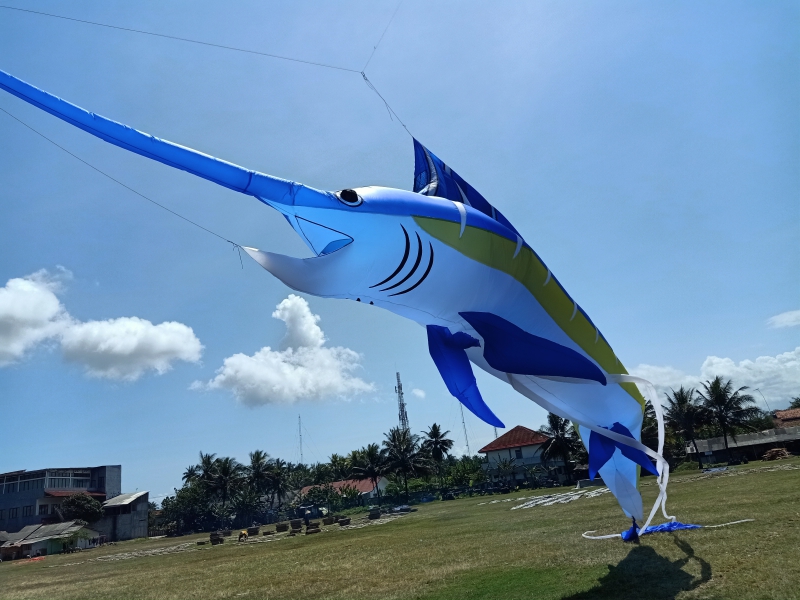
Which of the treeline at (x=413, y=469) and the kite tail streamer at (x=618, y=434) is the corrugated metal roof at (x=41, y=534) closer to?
the treeline at (x=413, y=469)

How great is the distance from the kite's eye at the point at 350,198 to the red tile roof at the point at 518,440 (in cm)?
5195

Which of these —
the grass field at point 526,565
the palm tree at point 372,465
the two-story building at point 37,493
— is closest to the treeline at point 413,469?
the palm tree at point 372,465

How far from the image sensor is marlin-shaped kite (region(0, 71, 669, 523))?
6.13m

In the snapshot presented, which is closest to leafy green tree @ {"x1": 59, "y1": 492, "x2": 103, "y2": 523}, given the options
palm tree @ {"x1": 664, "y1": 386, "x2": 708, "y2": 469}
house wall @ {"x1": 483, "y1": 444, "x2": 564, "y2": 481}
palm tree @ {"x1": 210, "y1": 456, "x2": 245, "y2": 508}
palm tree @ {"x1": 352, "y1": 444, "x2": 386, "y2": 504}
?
palm tree @ {"x1": 210, "y1": 456, "x2": 245, "y2": 508}

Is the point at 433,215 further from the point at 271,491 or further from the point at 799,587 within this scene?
the point at 271,491

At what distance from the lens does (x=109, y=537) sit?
177ft

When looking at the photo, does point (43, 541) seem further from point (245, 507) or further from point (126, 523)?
point (245, 507)

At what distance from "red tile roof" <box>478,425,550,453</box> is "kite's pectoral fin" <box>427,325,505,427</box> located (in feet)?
162

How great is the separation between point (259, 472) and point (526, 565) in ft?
168

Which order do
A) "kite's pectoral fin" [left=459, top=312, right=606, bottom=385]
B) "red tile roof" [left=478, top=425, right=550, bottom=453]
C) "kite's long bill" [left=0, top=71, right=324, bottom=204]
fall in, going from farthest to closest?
"red tile roof" [left=478, top=425, right=550, bottom=453] → "kite's pectoral fin" [left=459, top=312, right=606, bottom=385] → "kite's long bill" [left=0, top=71, right=324, bottom=204]

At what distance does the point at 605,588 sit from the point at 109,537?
5869 cm

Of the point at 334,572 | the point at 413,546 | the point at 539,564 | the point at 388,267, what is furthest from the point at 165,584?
the point at 388,267

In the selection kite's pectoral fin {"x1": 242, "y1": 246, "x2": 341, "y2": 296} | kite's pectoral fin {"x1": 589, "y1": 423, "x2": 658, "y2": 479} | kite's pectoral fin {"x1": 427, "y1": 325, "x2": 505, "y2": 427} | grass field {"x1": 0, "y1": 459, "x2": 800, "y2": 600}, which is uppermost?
kite's pectoral fin {"x1": 242, "y1": 246, "x2": 341, "y2": 296}

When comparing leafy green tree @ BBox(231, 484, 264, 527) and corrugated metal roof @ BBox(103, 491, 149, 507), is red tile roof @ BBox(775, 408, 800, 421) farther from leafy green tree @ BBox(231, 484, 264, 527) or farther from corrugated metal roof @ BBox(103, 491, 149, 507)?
corrugated metal roof @ BBox(103, 491, 149, 507)
